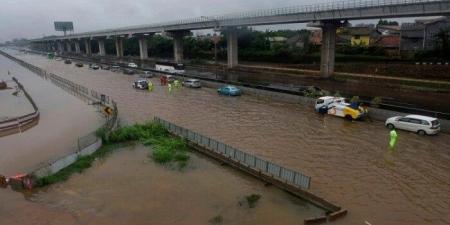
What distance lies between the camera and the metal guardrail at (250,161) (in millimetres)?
15383

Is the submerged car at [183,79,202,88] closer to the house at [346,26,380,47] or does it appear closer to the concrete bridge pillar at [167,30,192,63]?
the concrete bridge pillar at [167,30,192,63]

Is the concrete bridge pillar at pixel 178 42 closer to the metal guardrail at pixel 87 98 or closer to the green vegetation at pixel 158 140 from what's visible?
the metal guardrail at pixel 87 98

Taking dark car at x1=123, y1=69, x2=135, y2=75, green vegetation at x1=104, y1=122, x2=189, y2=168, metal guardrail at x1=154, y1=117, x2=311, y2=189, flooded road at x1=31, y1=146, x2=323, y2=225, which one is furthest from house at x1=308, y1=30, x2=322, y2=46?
flooded road at x1=31, y1=146, x2=323, y2=225

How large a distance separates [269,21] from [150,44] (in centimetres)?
6972

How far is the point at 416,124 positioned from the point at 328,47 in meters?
28.0

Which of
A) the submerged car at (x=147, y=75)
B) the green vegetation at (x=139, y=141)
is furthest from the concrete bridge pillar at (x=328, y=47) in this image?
the green vegetation at (x=139, y=141)

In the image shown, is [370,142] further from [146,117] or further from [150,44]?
[150,44]

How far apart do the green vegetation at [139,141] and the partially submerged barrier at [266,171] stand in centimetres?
109

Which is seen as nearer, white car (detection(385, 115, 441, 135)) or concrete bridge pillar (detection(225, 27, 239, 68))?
white car (detection(385, 115, 441, 135))

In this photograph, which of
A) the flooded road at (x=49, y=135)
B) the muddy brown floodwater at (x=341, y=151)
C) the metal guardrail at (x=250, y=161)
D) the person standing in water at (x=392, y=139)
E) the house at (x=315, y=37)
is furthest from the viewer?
the house at (x=315, y=37)

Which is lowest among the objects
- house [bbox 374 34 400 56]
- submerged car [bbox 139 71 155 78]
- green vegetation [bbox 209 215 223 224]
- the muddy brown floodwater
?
the muddy brown floodwater

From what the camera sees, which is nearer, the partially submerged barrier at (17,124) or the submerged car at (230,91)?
the partially submerged barrier at (17,124)

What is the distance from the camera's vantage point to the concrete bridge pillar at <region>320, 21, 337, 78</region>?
49219 millimetres

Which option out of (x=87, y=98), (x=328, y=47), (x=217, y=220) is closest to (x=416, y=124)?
(x=217, y=220)
